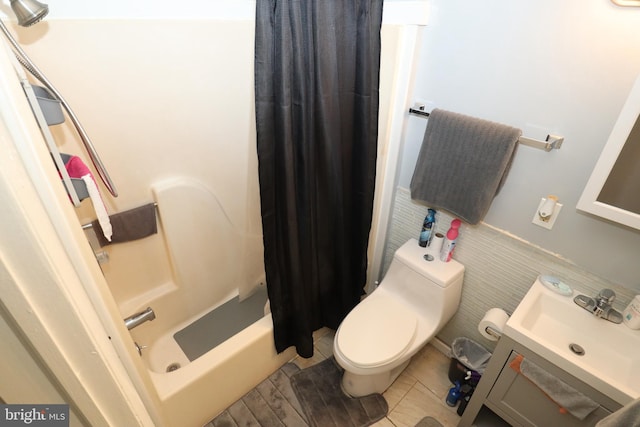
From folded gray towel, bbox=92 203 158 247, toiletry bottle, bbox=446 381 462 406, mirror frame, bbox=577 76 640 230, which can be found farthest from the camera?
toiletry bottle, bbox=446 381 462 406

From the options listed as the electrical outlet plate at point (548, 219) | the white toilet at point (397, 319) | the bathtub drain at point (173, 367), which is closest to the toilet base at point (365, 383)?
the white toilet at point (397, 319)

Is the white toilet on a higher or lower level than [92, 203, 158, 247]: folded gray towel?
lower

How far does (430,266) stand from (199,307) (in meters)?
1.29

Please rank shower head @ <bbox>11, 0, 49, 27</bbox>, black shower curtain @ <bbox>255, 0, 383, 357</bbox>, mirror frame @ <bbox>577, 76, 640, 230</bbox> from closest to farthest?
shower head @ <bbox>11, 0, 49, 27</bbox>, mirror frame @ <bbox>577, 76, 640, 230</bbox>, black shower curtain @ <bbox>255, 0, 383, 357</bbox>

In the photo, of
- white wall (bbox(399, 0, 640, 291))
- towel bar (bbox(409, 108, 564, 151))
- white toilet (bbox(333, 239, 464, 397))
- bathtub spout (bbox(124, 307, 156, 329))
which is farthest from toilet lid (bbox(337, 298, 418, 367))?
towel bar (bbox(409, 108, 564, 151))

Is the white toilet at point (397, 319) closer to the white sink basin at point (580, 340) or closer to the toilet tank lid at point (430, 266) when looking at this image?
the toilet tank lid at point (430, 266)

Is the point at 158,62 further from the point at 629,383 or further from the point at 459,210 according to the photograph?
the point at 629,383

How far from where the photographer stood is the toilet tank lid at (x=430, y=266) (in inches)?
59.6

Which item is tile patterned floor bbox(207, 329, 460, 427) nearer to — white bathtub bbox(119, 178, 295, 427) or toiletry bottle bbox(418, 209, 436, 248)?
white bathtub bbox(119, 178, 295, 427)

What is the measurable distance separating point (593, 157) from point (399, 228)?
35.8 inches

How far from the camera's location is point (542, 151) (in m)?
1.21

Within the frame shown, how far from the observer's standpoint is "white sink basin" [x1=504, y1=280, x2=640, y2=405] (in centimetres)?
100

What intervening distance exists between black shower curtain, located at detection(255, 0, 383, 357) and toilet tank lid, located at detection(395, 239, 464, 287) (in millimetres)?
232

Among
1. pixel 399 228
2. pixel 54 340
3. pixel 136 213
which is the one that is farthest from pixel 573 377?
pixel 136 213
